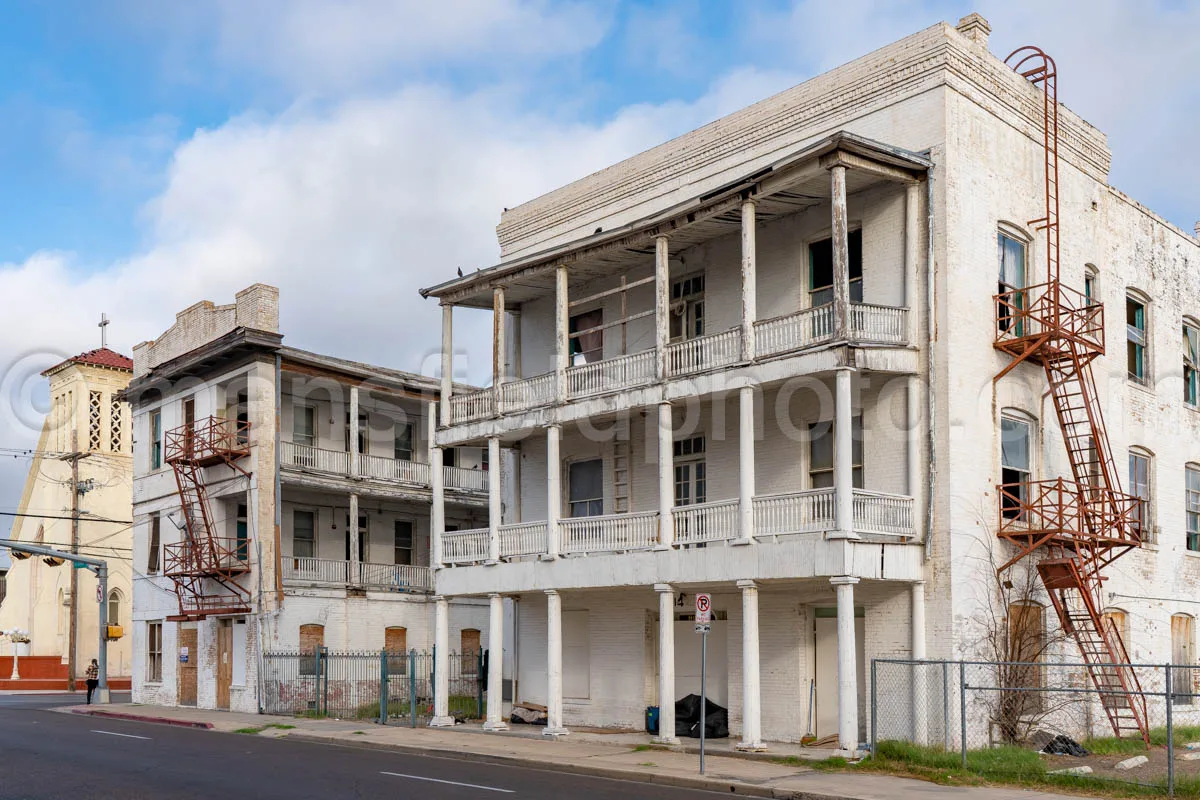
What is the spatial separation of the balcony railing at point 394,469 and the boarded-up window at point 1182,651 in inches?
853

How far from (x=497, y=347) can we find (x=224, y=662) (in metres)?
14.2

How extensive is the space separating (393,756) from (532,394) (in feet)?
28.4

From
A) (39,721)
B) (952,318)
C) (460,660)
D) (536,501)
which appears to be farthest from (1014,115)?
Answer: (39,721)

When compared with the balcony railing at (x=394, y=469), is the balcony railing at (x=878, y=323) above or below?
above

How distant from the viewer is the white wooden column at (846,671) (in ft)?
63.8

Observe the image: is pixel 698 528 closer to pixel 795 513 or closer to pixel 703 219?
pixel 795 513

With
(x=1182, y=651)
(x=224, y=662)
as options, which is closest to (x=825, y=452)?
(x=1182, y=651)

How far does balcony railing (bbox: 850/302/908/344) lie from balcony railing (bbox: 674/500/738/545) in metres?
3.74

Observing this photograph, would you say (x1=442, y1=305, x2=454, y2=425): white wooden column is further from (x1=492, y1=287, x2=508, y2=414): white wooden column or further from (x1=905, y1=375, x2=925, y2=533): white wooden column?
(x1=905, y1=375, x2=925, y2=533): white wooden column

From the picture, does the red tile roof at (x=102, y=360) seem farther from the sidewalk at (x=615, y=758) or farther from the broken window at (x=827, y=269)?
the broken window at (x=827, y=269)

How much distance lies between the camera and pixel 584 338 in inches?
1149

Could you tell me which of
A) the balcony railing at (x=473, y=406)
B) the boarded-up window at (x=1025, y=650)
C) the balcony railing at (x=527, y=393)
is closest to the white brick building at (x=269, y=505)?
the balcony railing at (x=473, y=406)

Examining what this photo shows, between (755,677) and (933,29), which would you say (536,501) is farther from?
(933,29)

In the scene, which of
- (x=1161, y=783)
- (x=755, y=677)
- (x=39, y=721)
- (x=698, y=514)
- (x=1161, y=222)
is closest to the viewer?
(x=1161, y=783)
